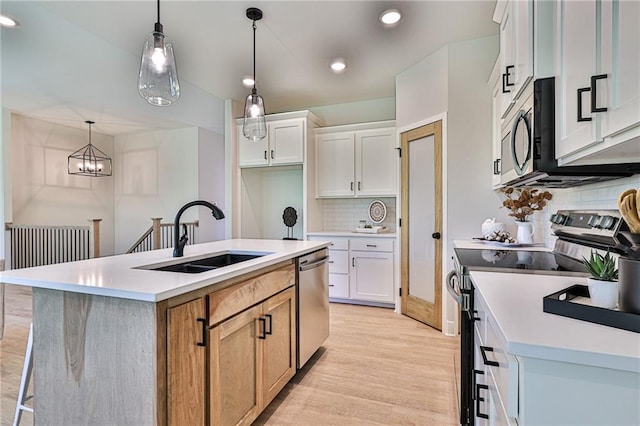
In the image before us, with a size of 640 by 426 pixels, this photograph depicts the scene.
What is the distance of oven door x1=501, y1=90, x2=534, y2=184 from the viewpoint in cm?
146

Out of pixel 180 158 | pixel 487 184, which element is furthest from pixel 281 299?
pixel 180 158

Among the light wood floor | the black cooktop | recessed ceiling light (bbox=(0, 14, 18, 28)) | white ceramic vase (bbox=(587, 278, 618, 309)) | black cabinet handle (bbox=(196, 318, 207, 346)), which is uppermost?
recessed ceiling light (bbox=(0, 14, 18, 28))

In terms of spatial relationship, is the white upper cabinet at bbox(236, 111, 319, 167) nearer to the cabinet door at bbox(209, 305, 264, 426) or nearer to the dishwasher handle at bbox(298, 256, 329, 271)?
the dishwasher handle at bbox(298, 256, 329, 271)

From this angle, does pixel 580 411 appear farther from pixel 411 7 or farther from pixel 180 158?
pixel 180 158

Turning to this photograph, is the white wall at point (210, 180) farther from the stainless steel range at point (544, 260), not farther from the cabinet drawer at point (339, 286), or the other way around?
the stainless steel range at point (544, 260)

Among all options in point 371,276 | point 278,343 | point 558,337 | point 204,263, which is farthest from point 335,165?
point 558,337

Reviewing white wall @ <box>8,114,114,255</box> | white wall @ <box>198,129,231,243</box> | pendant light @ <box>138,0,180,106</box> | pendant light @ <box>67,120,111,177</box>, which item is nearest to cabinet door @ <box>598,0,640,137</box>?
pendant light @ <box>138,0,180,106</box>

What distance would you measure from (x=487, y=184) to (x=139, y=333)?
3060 mm

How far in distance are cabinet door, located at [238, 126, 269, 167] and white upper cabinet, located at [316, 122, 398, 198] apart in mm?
761

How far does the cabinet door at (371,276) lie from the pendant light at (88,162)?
501 cm

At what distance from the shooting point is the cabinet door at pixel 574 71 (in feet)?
3.30

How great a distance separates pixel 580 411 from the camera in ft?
2.22

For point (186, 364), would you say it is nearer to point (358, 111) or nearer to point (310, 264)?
point (310, 264)

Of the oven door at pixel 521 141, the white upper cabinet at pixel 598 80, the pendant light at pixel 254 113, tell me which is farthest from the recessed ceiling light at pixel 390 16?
the white upper cabinet at pixel 598 80
